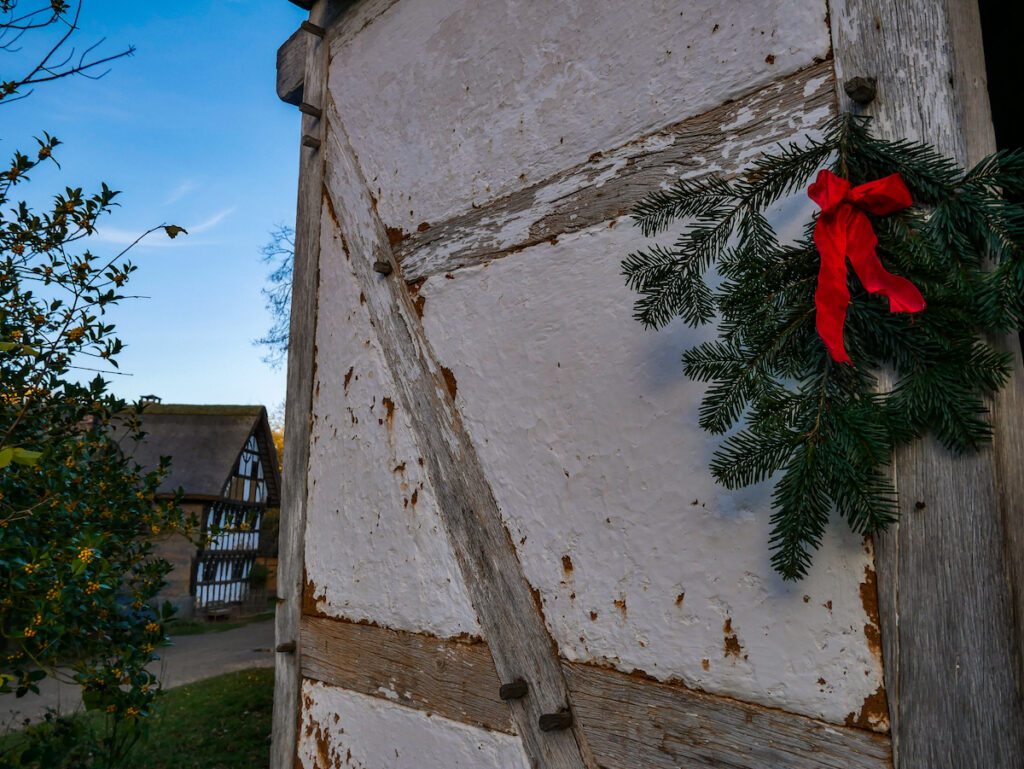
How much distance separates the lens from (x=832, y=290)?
3.65ft

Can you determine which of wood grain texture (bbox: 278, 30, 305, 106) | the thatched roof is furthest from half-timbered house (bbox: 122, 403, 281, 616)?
wood grain texture (bbox: 278, 30, 305, 106)

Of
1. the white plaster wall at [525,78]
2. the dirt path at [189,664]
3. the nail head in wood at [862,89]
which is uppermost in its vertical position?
the white plaster wall at [525,78]

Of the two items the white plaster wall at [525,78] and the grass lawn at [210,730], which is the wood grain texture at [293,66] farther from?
the grass lawn at [210,730]

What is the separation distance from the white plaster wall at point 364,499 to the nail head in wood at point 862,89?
146cm

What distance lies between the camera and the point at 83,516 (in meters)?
2.83

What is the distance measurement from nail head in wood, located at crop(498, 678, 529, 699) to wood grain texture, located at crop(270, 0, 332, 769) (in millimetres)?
1134

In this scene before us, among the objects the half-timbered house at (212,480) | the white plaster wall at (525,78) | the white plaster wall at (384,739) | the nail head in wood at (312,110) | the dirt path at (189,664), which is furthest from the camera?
the half-timbered house at (212,480)

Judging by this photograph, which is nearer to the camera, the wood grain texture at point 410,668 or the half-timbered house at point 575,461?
the half-timbered house at point 575,461

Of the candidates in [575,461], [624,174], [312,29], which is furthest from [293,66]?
[575,461]

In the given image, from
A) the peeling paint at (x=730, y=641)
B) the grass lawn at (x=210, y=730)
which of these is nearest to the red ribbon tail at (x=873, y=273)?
the peeling paint at (x=730, y=641)

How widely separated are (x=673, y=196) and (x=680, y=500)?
2.07 feet

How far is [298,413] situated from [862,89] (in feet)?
7.20

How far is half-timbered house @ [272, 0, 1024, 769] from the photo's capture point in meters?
1.18

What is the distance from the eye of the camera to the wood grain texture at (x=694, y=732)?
125 cm
